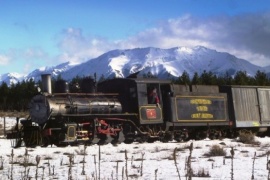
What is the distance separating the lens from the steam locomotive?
17.3 m

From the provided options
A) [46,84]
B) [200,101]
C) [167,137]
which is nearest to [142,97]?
[167,137]

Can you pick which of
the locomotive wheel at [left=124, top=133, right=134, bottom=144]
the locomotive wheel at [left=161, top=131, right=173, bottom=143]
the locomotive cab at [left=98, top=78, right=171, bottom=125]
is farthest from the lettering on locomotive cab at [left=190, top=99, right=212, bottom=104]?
the locomotive wheel at [left=124, top=133, right=134, bottom=144]

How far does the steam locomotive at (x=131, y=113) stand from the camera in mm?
17297

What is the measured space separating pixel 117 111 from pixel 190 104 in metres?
4.35

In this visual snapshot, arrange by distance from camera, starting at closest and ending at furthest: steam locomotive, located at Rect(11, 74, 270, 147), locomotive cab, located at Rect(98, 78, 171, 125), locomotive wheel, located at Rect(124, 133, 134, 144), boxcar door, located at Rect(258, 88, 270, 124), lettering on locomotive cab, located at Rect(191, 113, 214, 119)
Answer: steam locomotive, located at Rect(11, 74, 270, 147) → locomotive wheel, located at Rect(124, 133, 134, 144) → locomotive cab, located at Rect(98, 78, 171, 125) → lettering on locomotive cab, located at Rect(191, 113, 214, 119) → boxcar door, located at Rect(258, 88, 270, 124)

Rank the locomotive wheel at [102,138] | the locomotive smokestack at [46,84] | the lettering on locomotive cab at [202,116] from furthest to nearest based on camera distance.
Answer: the lettering on locomotive cab at [202,116], the locomotive smokestack at [46,84], the locomotive wheel at [102,138]

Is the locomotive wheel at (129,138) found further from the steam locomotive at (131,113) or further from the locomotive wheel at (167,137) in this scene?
the locomotive wheel at (167,137)

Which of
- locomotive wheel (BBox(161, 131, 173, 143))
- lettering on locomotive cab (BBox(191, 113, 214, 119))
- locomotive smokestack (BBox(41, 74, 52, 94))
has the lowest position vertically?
locomotive wheel (BBox(161, 131, 173, 143))

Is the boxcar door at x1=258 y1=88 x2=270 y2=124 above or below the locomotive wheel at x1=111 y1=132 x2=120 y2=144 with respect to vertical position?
above

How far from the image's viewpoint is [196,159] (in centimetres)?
1048

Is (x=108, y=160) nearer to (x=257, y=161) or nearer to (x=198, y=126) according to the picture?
(x=257, y=161)

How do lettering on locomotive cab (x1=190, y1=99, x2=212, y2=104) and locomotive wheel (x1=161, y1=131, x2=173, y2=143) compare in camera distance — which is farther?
lettering on locomotive cab (x1=190, y1=99, x2=212, y2=104)

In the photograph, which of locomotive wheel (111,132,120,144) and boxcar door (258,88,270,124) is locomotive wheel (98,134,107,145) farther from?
boxcar door (258,88,270,124)

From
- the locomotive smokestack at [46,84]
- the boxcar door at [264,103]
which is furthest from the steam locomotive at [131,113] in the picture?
the boxcar door at [264,103]
